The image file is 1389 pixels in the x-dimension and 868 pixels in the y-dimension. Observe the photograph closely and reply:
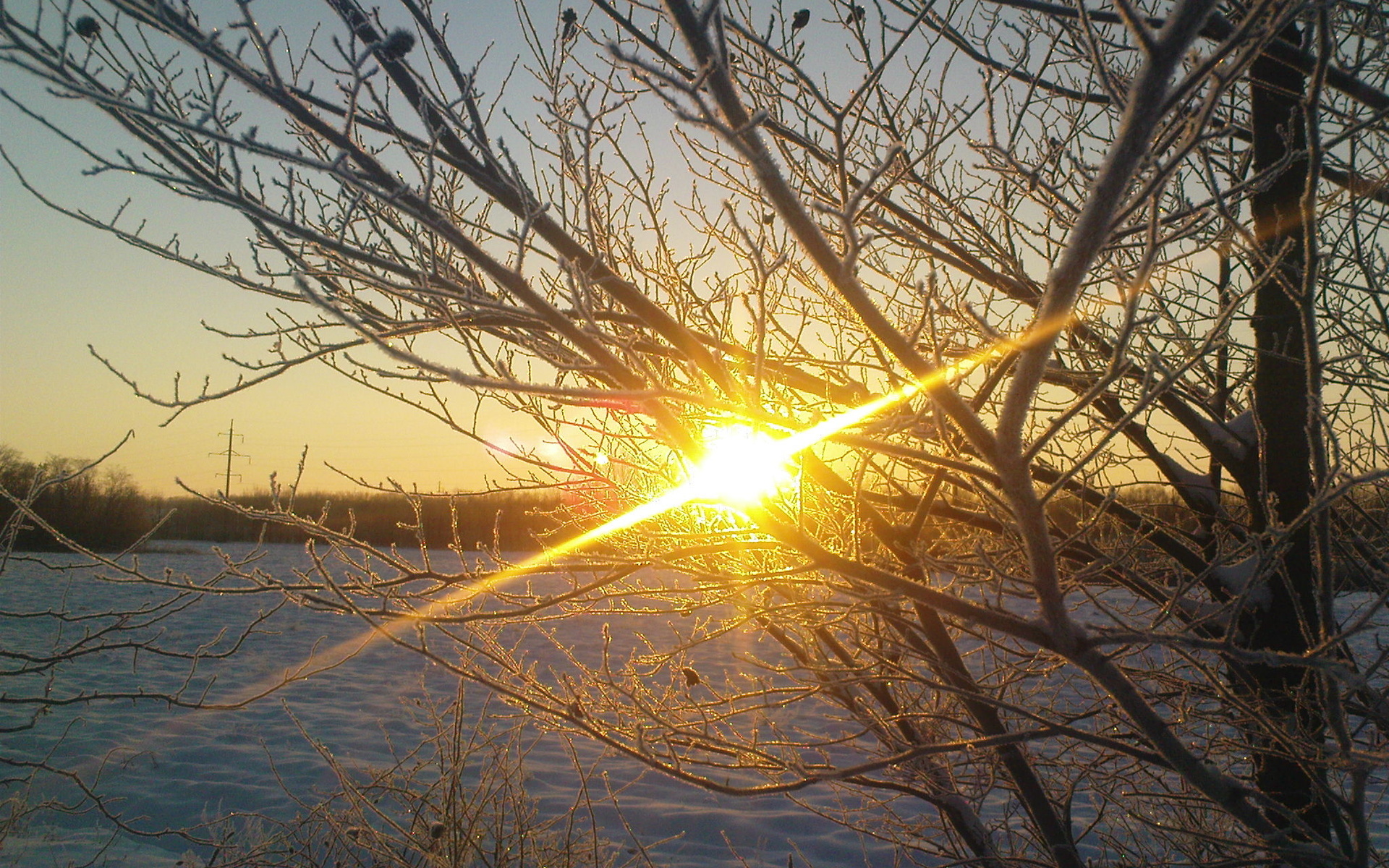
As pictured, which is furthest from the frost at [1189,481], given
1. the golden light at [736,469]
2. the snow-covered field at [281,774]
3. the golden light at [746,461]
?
the snow-covered field at [281,774]

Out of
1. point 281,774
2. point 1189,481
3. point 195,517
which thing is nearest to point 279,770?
point 281,774

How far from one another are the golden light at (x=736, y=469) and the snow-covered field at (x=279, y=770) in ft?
5.68

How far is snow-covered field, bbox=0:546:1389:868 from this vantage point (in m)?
4.97

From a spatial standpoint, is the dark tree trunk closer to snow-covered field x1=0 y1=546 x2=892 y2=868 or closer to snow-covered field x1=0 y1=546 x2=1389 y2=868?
snow-covered field x1=0 y1=546 x2=1389 y2=868

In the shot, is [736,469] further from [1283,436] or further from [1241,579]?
[1283,436]

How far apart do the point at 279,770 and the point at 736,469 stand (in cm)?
656

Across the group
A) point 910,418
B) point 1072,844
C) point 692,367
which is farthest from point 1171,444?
point 692,367

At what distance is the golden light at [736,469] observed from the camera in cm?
146

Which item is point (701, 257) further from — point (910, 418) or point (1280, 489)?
point (1280, 489)

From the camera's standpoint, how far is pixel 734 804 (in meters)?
6.52

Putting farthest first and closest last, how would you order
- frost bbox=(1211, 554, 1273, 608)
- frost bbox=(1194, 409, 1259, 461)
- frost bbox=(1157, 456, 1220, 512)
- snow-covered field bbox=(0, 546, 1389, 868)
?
snow-covered field bbox=(0, 546, 1389, 868)
frost bbox=(1157, 456, 1220, 512)
frost bbox=(1194, 409, 1259, 461)
frost bbox=(1211, 554, 1273, 608)

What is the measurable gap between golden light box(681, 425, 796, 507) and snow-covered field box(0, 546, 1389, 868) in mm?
1732

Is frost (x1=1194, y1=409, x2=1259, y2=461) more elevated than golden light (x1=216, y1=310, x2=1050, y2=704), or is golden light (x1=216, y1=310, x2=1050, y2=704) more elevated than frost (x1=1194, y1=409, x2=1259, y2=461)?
frost (x1=1194, y1=409, x2=1259, y2=461)

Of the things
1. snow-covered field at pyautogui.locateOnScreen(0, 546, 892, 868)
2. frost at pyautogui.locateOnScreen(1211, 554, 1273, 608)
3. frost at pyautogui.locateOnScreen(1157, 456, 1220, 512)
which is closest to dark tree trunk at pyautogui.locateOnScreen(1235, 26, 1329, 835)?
frost at pyautogui.locateOnScreen(1211, 554, 1273, 608)
